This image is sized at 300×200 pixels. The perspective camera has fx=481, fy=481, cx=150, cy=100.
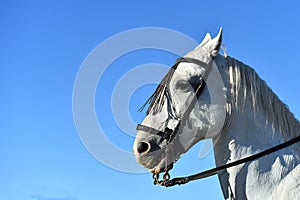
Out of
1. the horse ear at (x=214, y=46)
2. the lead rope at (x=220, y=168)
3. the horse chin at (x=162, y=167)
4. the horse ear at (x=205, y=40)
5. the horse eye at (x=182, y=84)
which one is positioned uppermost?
the horse ear at (x=205, y=40)

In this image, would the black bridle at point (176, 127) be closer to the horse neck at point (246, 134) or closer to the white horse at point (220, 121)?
the white horse at point (220, 121)

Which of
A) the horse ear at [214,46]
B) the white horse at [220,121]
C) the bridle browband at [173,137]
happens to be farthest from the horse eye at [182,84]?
the horse ear at [214,46]

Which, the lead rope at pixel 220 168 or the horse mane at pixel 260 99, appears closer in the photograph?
the lead rope at pixel 220 168

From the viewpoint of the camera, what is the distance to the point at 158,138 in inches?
188

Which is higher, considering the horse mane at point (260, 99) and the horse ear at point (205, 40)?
the horse ear at point (205, 40)

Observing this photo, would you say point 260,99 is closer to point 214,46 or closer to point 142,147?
point 214,46

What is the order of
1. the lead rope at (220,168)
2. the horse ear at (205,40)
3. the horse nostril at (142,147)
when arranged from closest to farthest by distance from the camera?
1. the lead rope at (220,168)
2. the horse nostril at (142,147)
3. the horse ear at (205,40)

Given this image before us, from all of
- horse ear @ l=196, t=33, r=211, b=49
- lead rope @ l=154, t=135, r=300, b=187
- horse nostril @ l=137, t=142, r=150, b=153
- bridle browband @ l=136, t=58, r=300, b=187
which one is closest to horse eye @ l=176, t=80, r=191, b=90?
bridle browband @ l=136, t=58, r=300, b=187

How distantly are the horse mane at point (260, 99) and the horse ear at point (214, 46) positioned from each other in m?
0.25

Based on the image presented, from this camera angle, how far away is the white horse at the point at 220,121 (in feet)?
15.6

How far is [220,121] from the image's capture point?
4.75 metres

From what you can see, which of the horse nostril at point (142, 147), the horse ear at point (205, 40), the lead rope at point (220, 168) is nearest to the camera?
the lead rope at point (220, 168)

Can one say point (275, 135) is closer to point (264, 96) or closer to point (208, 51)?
point (264, 96)

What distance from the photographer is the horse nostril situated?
4.76 meters
